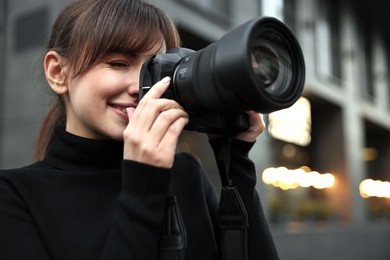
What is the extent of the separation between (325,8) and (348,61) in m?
1.23

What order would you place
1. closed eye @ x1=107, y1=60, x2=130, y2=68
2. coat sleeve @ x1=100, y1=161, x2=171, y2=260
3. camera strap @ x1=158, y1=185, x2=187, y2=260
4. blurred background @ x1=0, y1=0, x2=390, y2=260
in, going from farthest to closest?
blurred background @ x1=0, y1=0, x2=390, y2=260
closed eye @ x1=107, y1=60, x2=130, y2=68
camera strap @ x1=158, y1=185, x2=187, y2=260
coat sleeve @ x1=100, y1=161, x2=171, y2=260

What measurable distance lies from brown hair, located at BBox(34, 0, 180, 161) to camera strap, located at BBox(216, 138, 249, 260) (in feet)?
1.05

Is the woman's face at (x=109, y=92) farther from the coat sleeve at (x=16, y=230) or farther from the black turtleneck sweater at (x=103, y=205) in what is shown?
the coat sleeve at (x=16, y=230)

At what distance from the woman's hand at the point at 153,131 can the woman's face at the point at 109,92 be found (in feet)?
0.44

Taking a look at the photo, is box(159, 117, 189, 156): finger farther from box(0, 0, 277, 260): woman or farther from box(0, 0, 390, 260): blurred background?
box(0, 0, 390, 260): blurred background

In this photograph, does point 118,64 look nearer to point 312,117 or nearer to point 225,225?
point 225,225

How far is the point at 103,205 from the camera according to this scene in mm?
1205

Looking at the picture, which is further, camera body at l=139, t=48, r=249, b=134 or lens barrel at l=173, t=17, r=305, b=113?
camera body at l=139, t=48, r=249, b=134

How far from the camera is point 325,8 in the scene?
9883mm

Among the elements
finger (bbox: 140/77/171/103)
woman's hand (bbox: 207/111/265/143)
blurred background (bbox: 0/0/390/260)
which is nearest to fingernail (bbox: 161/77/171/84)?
finger (bbox: 140/77/171/103)

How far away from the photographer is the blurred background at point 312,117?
4699 mm

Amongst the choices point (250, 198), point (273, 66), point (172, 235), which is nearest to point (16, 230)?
point (172, 235)

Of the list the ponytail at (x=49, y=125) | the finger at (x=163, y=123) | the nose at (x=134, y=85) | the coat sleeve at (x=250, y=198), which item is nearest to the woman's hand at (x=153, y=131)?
the finger at (x=163, y=123)

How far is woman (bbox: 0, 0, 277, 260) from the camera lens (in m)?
1.04
